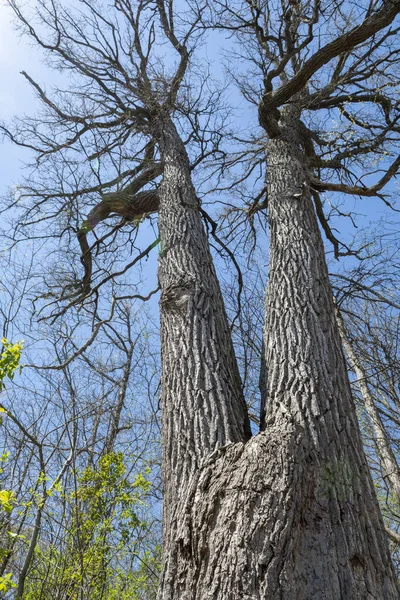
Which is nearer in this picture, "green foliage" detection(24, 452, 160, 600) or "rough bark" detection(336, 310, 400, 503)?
"green foliage" detection(24, 452, 160, 600)

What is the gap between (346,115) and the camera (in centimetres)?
500

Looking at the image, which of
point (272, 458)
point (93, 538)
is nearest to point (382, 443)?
point (93, 538)

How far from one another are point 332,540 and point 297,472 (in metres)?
0.27

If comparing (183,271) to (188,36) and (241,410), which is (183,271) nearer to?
(241,410)

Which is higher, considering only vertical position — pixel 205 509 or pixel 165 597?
pixel 205 509

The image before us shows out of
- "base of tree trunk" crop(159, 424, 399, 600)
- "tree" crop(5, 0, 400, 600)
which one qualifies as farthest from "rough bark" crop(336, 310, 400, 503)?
"base of tree trunk" crop(159, 424, 399, 600)

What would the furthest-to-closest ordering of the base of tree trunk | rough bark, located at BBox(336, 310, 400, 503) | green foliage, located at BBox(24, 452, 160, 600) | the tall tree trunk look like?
rough bark, located at BBox(336, 310, 400, 503) → green foliage, located at BBox(24, 452, 160, 600) → the tall tree trunk → the base of tree trunk

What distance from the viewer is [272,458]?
71.9 inches

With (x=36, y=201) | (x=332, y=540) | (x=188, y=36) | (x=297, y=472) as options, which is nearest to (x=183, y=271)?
(x=297, y=472)

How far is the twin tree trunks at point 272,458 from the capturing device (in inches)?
63.6

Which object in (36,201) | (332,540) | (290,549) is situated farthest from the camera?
(36,201)

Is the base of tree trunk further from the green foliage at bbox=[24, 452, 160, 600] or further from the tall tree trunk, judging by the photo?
the green foliage at bbox=[24, 452, 160, 600]

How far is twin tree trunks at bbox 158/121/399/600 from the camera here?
5.30 feet

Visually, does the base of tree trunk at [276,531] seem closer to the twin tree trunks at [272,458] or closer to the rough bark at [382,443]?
the twin tree trunks at [272,458]
